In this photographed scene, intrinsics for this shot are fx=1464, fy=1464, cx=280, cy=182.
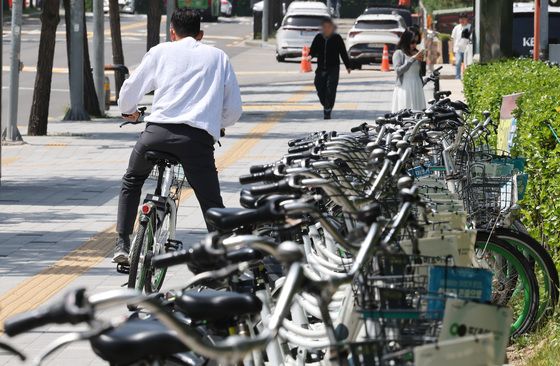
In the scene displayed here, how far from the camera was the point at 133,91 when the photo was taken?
8500 mm

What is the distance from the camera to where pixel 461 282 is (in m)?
4.54

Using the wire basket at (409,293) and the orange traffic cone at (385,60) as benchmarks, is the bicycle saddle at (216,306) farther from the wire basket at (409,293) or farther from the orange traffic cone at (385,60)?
the orange traffic cone at (385,60)

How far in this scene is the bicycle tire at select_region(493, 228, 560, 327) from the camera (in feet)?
22.9

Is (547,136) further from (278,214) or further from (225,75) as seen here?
(278,214)

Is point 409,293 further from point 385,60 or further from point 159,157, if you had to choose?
point 385,60

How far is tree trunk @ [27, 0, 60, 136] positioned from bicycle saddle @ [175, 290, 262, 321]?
751 inches

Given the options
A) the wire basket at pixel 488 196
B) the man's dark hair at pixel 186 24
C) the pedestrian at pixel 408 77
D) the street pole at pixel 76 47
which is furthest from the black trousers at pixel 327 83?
the wire basket at pixel 488 196

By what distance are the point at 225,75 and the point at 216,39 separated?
2034 inches

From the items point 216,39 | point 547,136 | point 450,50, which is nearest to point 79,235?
point 547,136

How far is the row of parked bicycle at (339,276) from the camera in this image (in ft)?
11.1

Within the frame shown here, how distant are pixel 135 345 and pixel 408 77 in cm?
1552

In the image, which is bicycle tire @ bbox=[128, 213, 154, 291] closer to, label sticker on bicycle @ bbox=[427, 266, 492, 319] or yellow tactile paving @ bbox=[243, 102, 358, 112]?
label sticker on bicycle @ bbox=[427, 266, 492, 319]

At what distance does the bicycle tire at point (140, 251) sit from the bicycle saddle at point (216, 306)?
168 inches

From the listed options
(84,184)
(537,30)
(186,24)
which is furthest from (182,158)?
(537,30)
